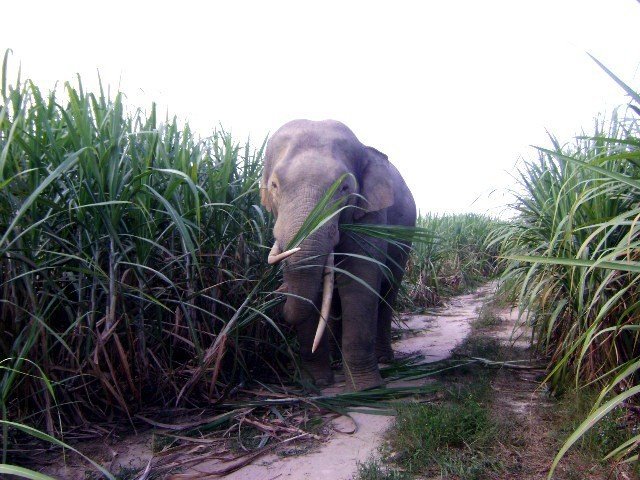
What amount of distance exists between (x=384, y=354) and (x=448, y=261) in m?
6.58

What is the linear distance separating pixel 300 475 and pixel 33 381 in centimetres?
142

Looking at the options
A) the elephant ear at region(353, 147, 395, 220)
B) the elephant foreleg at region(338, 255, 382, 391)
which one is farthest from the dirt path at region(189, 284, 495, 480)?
the elephant ear at region(353, 147, 395, 220)

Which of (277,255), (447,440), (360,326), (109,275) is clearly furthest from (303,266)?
(447,440)

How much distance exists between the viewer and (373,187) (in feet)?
14.5

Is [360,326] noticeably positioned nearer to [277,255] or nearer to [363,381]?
[363,381]

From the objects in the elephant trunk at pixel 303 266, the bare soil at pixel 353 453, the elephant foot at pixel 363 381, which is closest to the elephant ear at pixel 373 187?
the elephant trunk at pixel 303 266

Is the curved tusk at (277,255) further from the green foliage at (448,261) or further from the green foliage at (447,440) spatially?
the green foliage at (448,261)

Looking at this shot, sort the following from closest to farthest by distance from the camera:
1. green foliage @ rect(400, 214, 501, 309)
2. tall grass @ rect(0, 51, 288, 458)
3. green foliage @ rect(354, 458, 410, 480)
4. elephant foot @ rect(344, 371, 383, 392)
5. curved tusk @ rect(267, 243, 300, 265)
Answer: green foliage @ rect(354, 458, 410, 480) < tall grass @ rect(0, 51, 288, 458) < curved tusk @ rect(267, 243, 300, 265) < elephant foot @ rect(344, 371, 383, 392) < green foliage @ rect(400, 214, 501, 309)

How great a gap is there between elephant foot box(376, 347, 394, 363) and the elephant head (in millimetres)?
1253

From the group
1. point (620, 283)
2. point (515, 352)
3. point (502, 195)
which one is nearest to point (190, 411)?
point (620, 283)

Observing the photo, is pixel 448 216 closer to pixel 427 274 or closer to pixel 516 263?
pixel 427 274

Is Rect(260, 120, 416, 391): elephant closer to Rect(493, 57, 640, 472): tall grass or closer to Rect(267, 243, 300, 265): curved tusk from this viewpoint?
Rect(267, 243, 300, 265): curved tusk

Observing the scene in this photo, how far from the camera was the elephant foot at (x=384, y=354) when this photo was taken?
5280 millimetres

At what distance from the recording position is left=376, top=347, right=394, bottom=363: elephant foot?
208 inches
